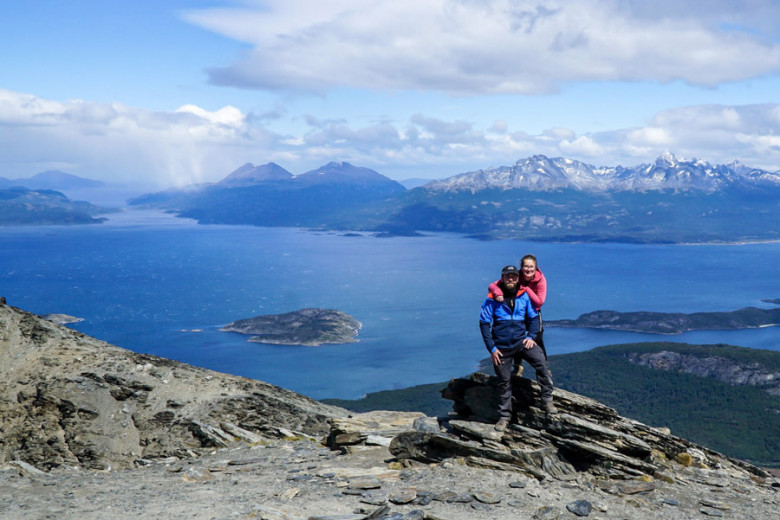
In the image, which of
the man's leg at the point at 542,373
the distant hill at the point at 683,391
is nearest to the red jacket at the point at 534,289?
the man's leg at the point at 542,373

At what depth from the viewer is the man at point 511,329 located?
17.8 metres

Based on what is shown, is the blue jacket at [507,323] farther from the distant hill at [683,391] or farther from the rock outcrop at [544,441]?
the distant hill at [683,391]

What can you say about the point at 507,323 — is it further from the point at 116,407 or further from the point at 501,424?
the point at 116,407

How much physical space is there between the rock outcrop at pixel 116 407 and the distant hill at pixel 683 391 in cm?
9366

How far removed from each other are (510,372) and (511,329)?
144 cm

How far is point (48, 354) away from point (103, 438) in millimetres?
7794

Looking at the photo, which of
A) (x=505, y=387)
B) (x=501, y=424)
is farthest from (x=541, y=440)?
(x=505, y=387)

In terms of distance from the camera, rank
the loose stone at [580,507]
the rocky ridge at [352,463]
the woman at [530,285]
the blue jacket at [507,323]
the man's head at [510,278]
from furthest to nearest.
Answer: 1. the blue jacket at [507,323]
2. the woman at [530,285]
3. the man's head at [510,278]
4. the rocky ridge at [352,463]
5. the loose stone at [580,507]

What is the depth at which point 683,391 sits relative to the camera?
142625mm

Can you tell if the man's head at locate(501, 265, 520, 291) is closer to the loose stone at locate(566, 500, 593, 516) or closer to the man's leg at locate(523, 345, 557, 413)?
the man's leg at locate(523, 345, 557, 413)

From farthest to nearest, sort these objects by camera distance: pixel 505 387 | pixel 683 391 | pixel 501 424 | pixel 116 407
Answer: pixel 683 391 → pixel 116 407 → pixel 501 424 → pixel 505 387

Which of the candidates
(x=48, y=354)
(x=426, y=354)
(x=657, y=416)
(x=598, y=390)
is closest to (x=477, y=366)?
(x=426, y=354)

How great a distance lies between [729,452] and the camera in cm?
10800

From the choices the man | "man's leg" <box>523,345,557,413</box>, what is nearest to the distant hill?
"man's leg" <box>523,345,557,413</box>
